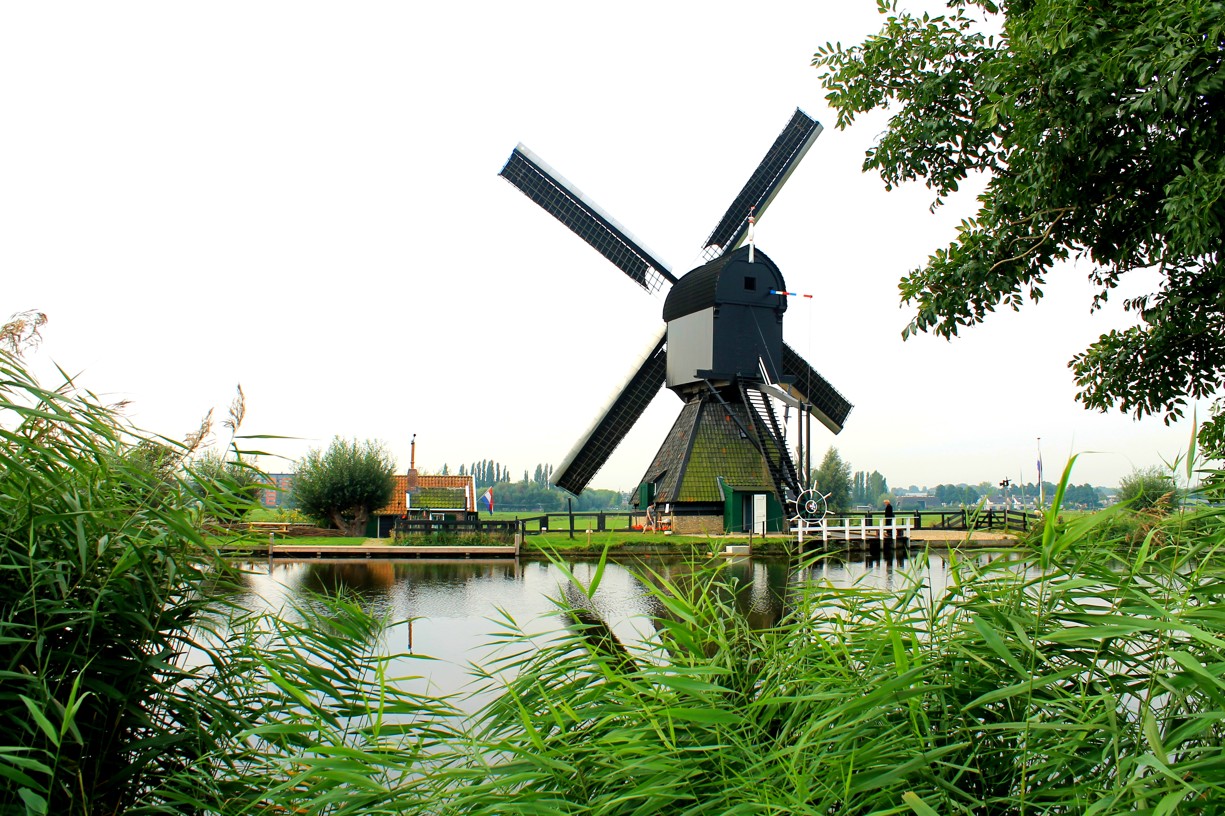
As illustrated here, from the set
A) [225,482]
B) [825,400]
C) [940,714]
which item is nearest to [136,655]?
[225,482]

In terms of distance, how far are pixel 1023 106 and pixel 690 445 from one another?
54.3ft

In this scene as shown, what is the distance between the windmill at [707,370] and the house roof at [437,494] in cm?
517

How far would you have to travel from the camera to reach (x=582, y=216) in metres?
23.8

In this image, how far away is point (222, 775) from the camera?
10.1 feet

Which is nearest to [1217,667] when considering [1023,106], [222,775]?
[222,775]

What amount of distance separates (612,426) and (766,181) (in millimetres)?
8439

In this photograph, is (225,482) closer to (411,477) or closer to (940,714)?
(940,714)

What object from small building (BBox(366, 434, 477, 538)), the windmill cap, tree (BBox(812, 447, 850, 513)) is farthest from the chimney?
tree (BBox(812, 447, 850, 513))

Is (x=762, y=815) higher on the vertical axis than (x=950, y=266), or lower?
lower

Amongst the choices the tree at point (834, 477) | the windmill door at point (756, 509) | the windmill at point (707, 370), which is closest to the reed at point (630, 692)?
the windmill at point (707, 370)

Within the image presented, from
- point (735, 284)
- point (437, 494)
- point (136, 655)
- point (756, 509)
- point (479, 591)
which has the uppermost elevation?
point (735, 284)

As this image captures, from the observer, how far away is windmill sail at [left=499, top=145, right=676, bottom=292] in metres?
23.6

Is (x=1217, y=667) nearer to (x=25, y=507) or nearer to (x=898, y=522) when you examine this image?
(x=25, y=507)

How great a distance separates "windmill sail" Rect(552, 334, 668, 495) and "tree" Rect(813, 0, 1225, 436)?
17.7m
